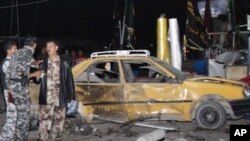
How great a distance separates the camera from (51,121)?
7512 millimetres

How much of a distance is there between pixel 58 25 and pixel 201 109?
13.5m

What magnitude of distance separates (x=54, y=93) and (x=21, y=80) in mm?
574

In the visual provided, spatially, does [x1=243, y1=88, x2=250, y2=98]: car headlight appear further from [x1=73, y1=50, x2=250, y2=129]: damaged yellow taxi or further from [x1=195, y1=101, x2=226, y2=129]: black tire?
[x1=195, y1=101, x2=226, y2=129]: black tire

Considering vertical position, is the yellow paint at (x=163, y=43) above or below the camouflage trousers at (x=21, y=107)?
above

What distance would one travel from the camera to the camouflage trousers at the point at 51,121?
7438 millimetres

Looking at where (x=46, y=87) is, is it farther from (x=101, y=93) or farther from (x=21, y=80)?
(x=101, y=93)

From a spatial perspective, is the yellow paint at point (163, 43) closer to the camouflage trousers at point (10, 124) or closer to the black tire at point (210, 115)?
the black tire at point (210, 115)

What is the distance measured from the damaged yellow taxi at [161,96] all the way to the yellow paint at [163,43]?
15.6ft

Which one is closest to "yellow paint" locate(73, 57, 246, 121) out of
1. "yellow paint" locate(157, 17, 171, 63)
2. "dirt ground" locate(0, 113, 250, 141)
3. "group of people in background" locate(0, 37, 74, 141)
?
"dirt ground" locate(0, 113, 250, 141)

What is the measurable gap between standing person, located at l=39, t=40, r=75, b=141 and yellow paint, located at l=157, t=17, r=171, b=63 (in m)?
7.17

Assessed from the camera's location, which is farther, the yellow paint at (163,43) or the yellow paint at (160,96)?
the yellow paint at (163,43)

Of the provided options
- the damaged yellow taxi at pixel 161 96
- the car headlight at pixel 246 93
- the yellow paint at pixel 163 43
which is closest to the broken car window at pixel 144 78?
the damaged yellow taxi at pixel 161 96

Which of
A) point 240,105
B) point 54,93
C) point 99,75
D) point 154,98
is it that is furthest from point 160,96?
point 54,93

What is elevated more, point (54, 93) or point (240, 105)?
point (54, 93)
